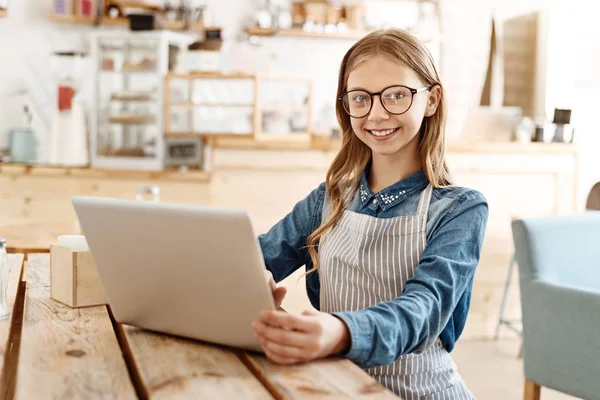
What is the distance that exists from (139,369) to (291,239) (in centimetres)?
63

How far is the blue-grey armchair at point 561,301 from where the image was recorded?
2285mm

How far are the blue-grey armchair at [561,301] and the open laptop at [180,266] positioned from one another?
1.57 m

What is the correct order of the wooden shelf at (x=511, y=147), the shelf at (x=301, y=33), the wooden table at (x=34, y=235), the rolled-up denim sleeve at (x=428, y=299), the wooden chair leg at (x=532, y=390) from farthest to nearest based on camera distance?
1. the shelf at (x=301, y=33)
2. the wooden shelf at (x=511, y=147)
3. the wooden chair leg at (x=532, y=390)
4. the wooden table at (x=34, y=235)
5. the rolled-up denim sleeve at (x=428, y=299)

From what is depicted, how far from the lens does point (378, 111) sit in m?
1.36

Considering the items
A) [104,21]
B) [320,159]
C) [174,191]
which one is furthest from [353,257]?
[104,21]

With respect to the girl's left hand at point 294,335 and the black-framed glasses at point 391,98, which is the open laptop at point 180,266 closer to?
the girl's left hand at point 294,335

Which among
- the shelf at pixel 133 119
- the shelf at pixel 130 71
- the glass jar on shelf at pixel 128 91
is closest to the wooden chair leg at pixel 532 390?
the glass jar on shelf at pixel 128 91

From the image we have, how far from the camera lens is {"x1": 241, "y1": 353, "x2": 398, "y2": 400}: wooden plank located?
89cm

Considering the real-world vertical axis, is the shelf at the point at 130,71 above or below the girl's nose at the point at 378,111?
above

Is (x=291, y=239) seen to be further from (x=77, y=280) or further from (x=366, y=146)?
(x=77, y=280)

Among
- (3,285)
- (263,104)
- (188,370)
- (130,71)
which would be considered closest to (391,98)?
(188,370)

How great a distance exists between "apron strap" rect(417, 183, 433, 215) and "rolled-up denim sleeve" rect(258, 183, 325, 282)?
0.84 ft

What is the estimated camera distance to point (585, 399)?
7.57ft

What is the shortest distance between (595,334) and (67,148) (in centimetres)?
447
